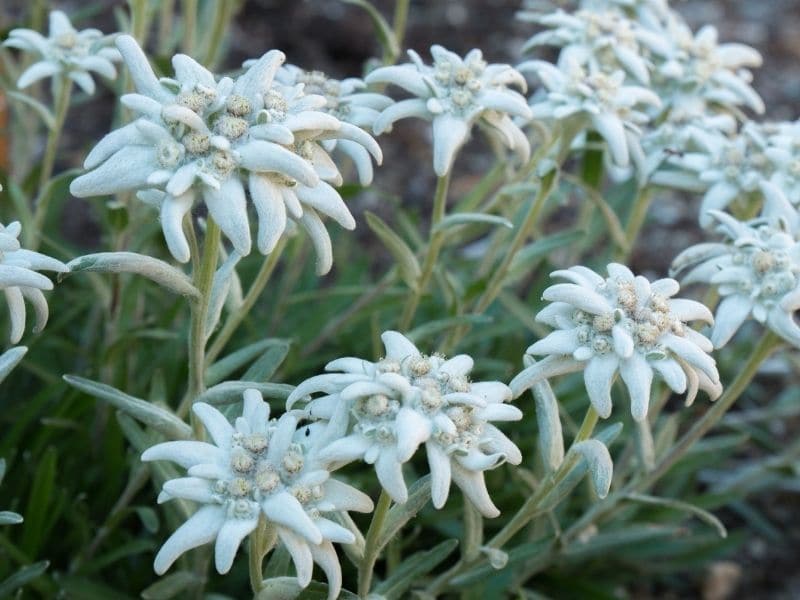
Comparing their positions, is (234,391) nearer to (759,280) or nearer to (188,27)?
(759,280)

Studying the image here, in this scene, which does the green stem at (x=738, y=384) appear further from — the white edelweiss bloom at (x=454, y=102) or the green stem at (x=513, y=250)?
the white edelweiss bloom at (x=454, y=102)

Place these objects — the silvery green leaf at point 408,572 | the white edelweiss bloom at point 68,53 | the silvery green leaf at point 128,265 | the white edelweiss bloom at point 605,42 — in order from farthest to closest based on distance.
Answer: the white edelweiss bloom at point 605,42, the white edelweiss bloom at point 68,53, the silvery green leaf at point 408,572, the silvery green leaf at point 128,265

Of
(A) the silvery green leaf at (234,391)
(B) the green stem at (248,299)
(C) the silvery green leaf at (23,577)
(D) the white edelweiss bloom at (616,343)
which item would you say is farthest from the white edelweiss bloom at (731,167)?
(C) the silvery green leaf at (23,577)

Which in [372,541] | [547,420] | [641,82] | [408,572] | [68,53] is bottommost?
[408,572]

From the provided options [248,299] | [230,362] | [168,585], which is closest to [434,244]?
[248,299]

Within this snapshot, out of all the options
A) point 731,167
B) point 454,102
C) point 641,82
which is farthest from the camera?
point 641,82

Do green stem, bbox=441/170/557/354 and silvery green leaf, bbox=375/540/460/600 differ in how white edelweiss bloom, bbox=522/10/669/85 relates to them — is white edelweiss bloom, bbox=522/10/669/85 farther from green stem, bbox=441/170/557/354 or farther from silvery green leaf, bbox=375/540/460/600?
silvery green leaf, bbox=375/540/460/600
